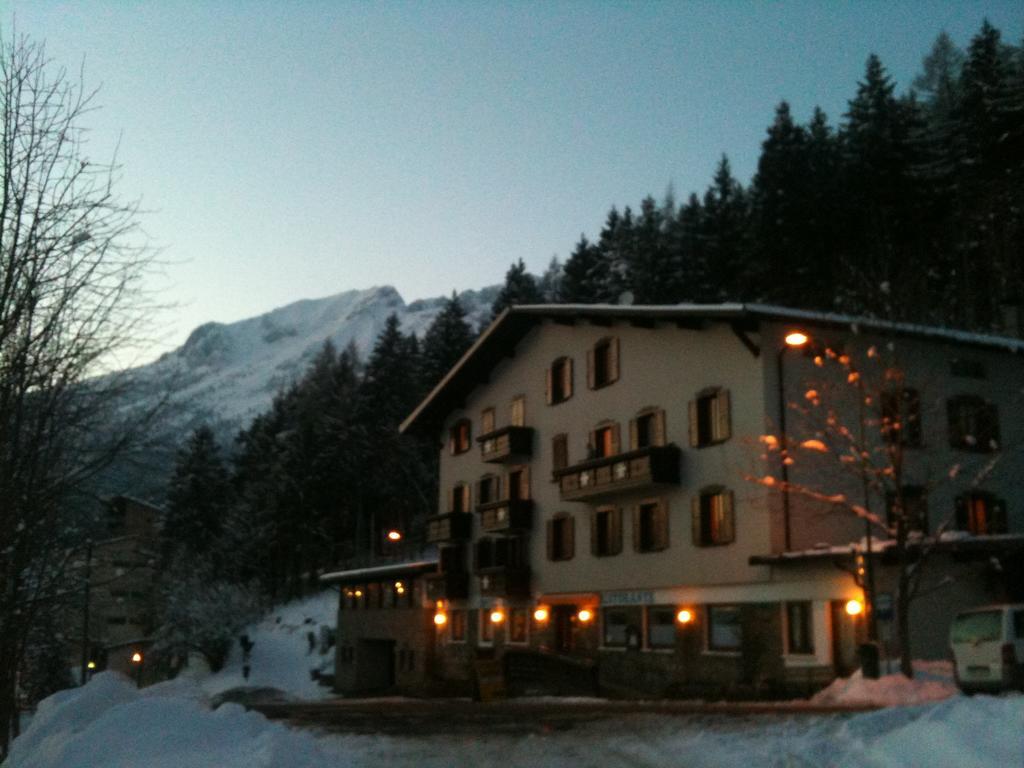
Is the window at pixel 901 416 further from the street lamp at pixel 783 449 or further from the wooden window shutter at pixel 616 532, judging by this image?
the wooden window shutter at pixel 616 532

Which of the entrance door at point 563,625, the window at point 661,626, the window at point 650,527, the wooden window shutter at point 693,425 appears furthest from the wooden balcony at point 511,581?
the wooden window shutter at point 693,425

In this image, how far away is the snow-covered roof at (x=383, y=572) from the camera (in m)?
49.0

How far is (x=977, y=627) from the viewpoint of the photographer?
20719mm

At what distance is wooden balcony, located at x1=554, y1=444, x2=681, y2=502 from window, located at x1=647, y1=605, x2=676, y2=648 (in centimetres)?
377

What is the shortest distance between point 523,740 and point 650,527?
17.5m

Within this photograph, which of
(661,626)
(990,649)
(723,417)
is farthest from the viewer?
(661,626)

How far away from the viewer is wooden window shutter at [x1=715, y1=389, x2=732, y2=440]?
104 ft

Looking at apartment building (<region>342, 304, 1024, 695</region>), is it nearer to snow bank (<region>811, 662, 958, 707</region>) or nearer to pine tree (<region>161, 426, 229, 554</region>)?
snow bank (<region>811, 662, 958, 707</region>)

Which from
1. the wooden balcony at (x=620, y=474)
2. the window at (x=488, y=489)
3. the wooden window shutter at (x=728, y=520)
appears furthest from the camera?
the window at (x=488, y=489)

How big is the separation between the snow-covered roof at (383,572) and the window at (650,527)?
589 inches

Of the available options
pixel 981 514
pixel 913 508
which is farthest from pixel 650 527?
pixel 981 514

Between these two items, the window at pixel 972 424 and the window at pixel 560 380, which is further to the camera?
the window at pixel 560 380

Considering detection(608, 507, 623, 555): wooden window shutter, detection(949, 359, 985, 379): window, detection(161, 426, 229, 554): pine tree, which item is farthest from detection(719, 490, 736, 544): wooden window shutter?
detection(161, 426, 229, 554): pine tree

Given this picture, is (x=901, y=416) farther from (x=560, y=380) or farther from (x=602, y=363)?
(x=560, y=380)
